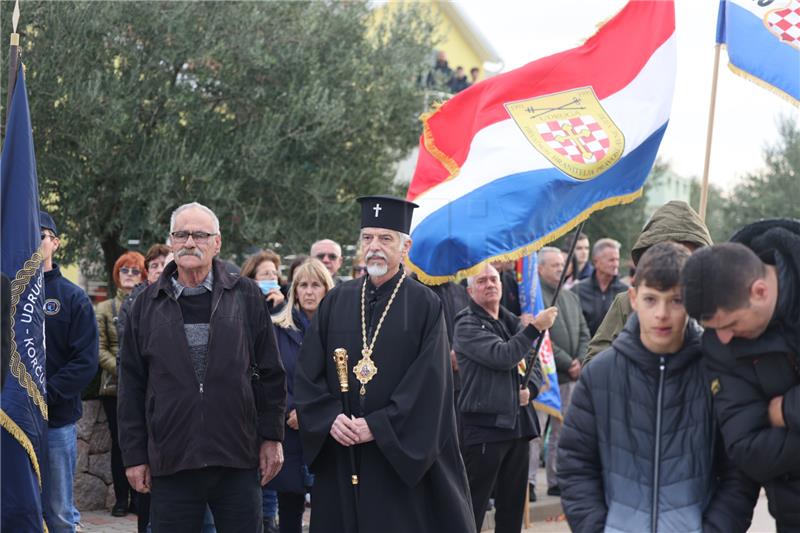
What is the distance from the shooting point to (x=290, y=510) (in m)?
6.86

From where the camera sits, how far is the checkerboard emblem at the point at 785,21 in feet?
21.4

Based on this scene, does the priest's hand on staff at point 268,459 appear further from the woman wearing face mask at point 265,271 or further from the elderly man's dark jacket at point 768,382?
the elderly man's dark jacket at point 768,382

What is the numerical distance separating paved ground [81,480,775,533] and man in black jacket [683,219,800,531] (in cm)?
552

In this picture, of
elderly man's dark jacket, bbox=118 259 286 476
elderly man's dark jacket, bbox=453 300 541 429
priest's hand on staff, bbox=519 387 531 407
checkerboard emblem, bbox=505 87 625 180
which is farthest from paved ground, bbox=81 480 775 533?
checkerboard emblem, bbox=505 87 625 180

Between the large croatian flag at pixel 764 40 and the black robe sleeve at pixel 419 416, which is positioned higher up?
the large croatian flag at pixel 764 40

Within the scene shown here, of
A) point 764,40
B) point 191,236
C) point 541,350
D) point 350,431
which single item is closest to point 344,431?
point 350,431

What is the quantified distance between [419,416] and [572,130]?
2303mm

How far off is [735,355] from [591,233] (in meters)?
25.7

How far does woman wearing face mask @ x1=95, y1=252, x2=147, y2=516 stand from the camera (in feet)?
27.2

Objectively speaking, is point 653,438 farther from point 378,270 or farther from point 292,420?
point 292,420

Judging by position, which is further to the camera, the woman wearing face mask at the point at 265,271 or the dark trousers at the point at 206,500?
the woman wearing face mask at the point at 265,271

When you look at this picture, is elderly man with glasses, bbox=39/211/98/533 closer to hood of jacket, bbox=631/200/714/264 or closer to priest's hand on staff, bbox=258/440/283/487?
priest's hand on staff, bbox=258/440/283/487

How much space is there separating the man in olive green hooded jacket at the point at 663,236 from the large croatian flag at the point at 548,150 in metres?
1.51

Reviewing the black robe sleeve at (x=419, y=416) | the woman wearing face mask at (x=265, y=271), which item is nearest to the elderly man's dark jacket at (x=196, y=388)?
the black robe sleeve at (x=419, y=416)
